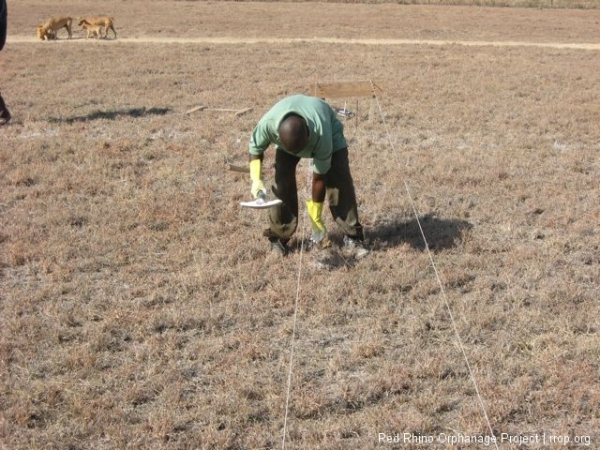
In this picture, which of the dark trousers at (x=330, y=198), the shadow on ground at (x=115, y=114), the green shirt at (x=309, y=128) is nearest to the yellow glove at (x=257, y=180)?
the green shirt at (x=309, y=128)

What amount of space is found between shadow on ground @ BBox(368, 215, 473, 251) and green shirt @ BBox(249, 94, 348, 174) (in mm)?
1164

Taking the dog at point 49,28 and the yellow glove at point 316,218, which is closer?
the yellow glove at point 316,218

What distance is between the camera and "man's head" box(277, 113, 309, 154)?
481cm

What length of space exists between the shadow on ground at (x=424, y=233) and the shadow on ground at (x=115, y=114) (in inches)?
223

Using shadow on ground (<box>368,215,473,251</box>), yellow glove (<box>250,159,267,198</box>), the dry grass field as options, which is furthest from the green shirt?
shadow on ground (<box>368,215,473,251</box>)

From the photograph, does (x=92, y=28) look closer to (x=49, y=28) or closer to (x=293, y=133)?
(x=49, y=28)

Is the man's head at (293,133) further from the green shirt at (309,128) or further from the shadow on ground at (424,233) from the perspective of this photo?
the shadow on ground at (424,233)

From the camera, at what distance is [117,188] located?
7.64 metres

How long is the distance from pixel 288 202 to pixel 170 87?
325 inches

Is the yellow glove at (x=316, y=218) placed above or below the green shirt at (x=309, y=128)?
below

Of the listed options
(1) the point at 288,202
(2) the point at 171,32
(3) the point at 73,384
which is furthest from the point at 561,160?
(2) the point at 171,32

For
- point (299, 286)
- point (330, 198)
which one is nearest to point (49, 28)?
point (330, 198)

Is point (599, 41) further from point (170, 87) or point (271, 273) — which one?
point (271, 273)

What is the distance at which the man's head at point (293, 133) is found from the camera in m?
4.81
